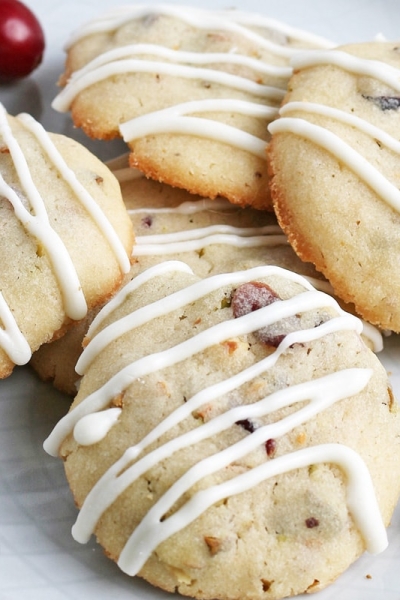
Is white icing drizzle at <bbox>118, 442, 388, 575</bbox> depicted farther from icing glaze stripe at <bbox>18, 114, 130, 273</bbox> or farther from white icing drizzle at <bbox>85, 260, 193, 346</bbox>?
icing glaze stripe at <bbox>18, 114, 130, 273</bbox>

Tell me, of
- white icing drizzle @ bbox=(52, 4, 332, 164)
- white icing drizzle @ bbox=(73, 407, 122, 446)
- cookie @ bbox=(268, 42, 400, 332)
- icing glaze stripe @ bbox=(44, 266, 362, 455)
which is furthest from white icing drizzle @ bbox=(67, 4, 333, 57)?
white icing drizzle @ bbox=(73, 407, 122, 446)

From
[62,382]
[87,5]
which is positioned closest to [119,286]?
[62,382]

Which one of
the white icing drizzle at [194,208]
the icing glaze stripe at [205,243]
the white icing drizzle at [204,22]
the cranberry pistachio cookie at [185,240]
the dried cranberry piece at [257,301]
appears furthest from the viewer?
the white icing drizzle at [204,22]

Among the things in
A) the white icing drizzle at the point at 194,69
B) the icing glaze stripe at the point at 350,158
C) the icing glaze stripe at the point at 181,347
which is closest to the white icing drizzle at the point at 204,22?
the white icing drizzle at the point at 194,69

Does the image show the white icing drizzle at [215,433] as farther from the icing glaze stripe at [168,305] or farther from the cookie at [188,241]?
the cookie at [188,241]

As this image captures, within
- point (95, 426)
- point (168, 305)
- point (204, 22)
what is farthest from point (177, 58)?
point (95, 426)

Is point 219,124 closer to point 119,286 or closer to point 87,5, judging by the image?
point 119,286
